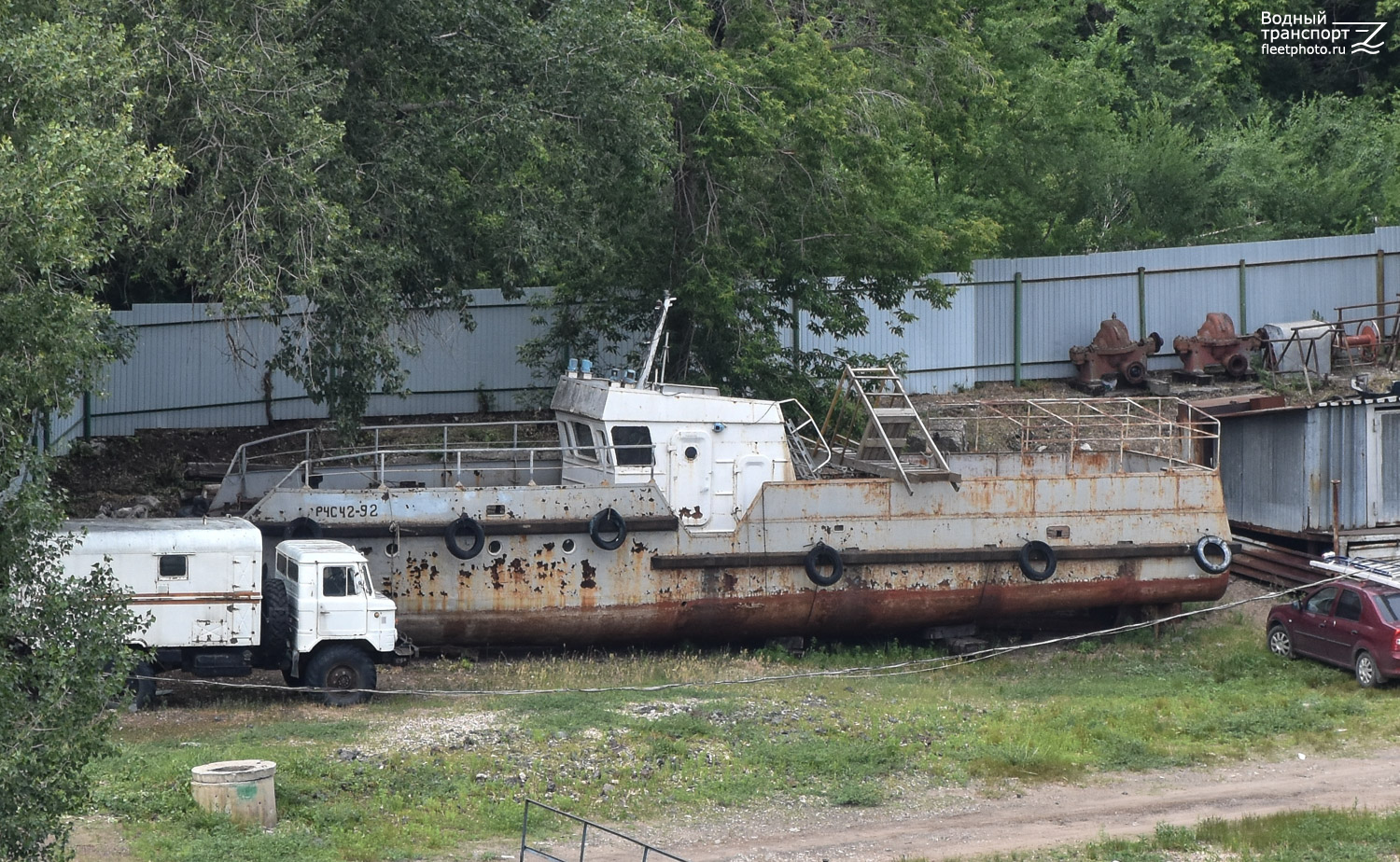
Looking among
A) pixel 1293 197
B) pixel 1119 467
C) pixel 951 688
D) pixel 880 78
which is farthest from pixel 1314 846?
pixel 1293 197

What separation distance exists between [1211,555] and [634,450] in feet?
27.7

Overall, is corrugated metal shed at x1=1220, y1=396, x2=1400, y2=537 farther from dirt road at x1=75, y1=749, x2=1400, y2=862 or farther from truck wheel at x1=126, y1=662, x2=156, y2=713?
truck wheel at x1=126, y1=662, x2=156, y2=713

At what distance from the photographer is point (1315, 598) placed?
64.5 ft

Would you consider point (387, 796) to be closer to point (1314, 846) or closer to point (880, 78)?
point (1314, 846)

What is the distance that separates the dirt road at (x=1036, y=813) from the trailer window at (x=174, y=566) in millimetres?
6285

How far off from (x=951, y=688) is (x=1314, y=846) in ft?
19.8

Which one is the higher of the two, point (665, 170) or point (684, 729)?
point (665, 170)

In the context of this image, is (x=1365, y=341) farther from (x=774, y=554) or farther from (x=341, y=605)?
(x=341, y=605)

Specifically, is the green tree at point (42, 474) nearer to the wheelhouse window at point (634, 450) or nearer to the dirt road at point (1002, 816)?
the dirt road at point (1002, 816)

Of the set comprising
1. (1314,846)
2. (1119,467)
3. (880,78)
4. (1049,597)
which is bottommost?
(1314,846)

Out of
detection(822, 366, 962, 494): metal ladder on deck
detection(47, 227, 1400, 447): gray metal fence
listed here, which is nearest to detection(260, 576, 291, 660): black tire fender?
detection(822, 366, 962, 494): metal ladder on deck

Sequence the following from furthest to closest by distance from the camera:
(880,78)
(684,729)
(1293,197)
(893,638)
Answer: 1. (1293,197)
2. (880,78)
3. (893,638)
4. (684,729)

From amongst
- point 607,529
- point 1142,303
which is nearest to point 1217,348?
point 1142,303

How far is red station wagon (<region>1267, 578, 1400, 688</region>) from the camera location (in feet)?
59.5
